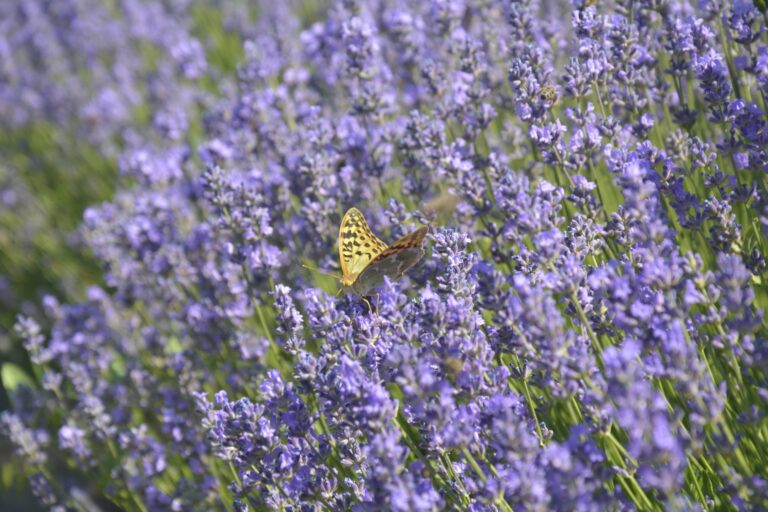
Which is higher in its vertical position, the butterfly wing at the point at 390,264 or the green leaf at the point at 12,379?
the green leaf at the point at 12,379

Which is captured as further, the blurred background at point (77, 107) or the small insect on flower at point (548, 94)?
the blurred background at point (77, 107)

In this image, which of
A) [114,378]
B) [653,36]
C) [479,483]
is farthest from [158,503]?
[653,36]

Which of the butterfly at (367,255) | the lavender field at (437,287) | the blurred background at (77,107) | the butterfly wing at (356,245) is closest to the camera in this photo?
the lavender field at (437,287)

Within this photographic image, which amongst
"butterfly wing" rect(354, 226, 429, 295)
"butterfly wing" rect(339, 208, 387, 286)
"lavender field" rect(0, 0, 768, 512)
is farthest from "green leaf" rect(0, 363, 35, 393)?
"butterfly wing" rect(354, 226, 429, 295)

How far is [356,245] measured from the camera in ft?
10.2

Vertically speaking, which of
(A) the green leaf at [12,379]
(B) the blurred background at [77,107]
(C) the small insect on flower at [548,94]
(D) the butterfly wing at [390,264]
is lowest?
(D) the butterfly wing at [390,264]

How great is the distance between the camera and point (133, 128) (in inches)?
266

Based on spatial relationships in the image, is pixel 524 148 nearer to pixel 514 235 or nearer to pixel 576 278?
pixel 514 235

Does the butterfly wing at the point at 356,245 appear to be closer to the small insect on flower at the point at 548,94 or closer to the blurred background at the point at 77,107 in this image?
the small insect on flower at the point at 548,94

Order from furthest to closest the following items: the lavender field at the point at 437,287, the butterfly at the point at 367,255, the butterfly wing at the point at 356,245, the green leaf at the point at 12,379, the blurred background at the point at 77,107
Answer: the blurred background at the point at 77,107, the green leaf at the point at 12,379, the butterfly wing at the point at 356,245, the butterfly at the point at 367,255, the lavender field at the point at 437,287

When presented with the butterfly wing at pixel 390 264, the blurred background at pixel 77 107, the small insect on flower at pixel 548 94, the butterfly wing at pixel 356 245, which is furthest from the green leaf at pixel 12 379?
the small insect on flower at pixel 548 94

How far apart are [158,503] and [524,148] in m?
2.39

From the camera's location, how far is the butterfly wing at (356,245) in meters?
3.01

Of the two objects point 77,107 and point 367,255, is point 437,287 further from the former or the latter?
point 77,107
